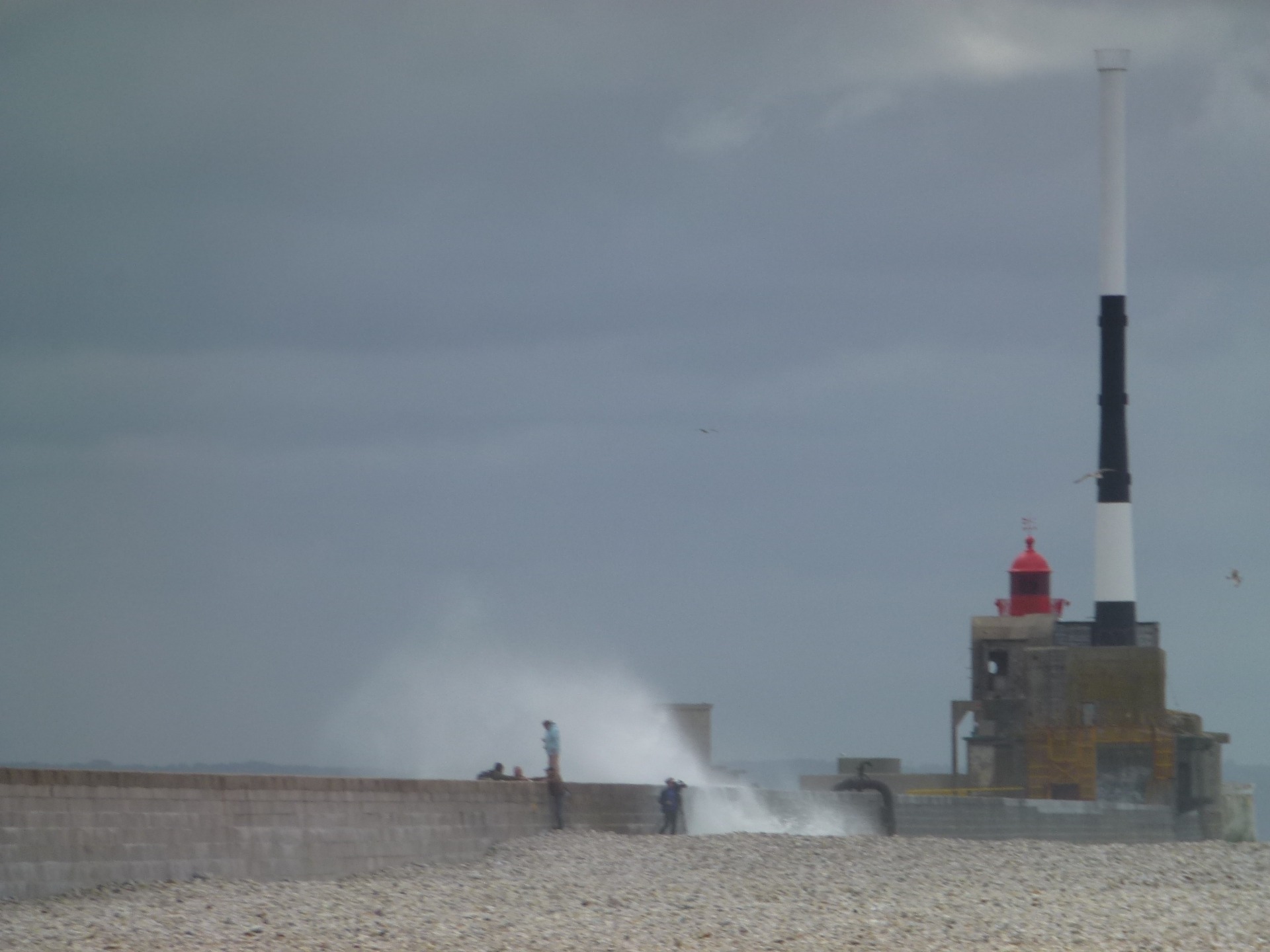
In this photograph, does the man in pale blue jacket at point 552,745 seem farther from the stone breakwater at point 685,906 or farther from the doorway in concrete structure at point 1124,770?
the doorway in concrete structure at point 1124,770

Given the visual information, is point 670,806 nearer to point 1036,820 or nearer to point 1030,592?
point 1036,820

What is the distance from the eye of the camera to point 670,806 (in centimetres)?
2241

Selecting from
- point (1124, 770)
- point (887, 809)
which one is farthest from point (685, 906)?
point (1124, 770)

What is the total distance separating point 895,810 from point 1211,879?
535cm

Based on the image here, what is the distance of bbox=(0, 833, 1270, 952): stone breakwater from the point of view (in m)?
13.0

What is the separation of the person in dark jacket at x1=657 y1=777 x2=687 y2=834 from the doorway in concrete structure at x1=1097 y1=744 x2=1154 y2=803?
1864cm

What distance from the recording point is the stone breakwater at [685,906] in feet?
42.8

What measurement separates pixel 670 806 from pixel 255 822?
304 inches

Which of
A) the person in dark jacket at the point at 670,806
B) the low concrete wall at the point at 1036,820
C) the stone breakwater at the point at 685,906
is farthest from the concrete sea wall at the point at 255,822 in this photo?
the low concrete wall at the point at 1036,820

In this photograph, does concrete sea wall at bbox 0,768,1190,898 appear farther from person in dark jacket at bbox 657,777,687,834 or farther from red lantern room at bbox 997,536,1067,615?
red lantern room at bbox 997,536,1067,615

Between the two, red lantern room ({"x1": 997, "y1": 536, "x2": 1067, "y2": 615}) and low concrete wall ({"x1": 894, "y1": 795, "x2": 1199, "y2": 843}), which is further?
red lantern room ({"x1": 997, "y1": 536, "x2": 1067, "y2": 615})

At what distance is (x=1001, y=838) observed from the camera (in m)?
29.0

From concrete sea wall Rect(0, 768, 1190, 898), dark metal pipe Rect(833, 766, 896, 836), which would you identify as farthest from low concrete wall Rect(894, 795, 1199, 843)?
concrete sea wall Rect(0, 768, 1190, 898)

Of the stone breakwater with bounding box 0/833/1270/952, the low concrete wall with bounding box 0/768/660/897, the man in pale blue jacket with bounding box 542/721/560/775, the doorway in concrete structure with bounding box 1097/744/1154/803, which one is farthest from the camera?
the doorway in concrete structure with bounding box 1097/744/1154/803
